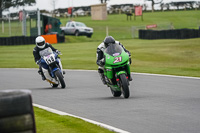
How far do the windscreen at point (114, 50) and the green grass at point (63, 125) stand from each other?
3.04 meters

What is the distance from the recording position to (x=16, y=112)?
5078 mm

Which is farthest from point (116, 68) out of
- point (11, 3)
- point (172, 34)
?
point (11, 3)

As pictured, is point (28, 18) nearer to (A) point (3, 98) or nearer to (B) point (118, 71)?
(B) point (118, 71)

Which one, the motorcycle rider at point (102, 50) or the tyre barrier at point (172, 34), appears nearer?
the motorcycle rider at point (102, 50)

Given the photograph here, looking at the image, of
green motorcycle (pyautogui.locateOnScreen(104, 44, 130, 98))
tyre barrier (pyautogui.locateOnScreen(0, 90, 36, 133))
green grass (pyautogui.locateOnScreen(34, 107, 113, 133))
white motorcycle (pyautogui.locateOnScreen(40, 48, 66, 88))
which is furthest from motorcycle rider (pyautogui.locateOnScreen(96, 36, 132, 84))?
tyre barrier (pyautogui.locateOnScreen(0, 90, 36, 133))

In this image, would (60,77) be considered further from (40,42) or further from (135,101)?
(135,101)

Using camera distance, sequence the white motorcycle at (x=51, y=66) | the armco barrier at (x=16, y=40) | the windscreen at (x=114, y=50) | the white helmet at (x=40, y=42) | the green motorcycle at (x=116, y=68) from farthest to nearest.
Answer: the armco barrier at (x=16, y=40)
the white helmet at (x=40, y=42)
the white motorcycle at (x=51, y=66)
the windscreen at (x=114, y=50)
the green motorcycle at (x=116, y=68)

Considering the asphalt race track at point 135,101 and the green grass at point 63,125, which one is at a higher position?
the green grass at point 63,125

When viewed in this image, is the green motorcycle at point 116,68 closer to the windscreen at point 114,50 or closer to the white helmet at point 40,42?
the windscreen at point 114,50

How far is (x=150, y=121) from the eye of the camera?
8.01m

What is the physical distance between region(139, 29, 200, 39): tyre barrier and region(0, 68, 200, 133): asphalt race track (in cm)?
2363

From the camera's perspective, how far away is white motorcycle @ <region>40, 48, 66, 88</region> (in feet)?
48.1

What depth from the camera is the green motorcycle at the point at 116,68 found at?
36.7 feet

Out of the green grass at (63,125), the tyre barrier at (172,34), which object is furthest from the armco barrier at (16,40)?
the green grass at (63,125)
